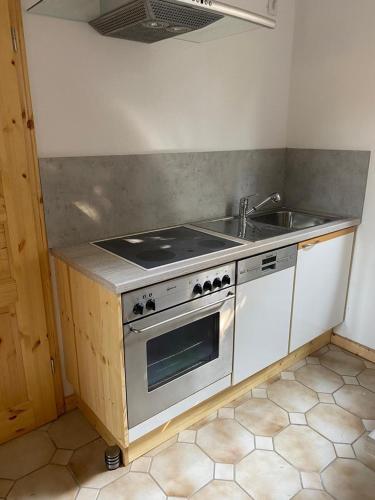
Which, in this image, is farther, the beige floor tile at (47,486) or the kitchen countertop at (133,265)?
the beige floor tile at (47,486)

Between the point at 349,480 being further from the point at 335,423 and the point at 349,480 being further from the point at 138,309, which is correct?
the point at 138,309

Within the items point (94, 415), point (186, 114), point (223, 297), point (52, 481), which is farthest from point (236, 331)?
point (186, 114)

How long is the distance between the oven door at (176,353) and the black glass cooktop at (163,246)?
21 centimetres

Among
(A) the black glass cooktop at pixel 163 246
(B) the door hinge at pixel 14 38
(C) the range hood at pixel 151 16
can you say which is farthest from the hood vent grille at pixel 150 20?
(A) the black glass cooktop at pixel 163 246

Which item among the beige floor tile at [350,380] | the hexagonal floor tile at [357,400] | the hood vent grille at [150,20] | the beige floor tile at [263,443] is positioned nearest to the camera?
the hood vent grille at [150,20]

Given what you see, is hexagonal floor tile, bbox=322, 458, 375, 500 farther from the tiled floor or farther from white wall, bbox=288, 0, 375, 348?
white wall, bbox=288, 0, 375, 348

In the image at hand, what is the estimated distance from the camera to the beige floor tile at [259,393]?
7.08 feet

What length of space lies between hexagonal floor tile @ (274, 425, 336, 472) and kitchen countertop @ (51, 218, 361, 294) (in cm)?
93

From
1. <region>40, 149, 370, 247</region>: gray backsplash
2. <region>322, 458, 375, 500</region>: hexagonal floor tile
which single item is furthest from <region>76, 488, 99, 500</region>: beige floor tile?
<region>40, 149, 370, 247</region>: gray backsplash

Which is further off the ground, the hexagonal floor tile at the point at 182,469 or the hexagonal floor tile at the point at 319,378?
the hexagonal floor tile at the point at 319,378

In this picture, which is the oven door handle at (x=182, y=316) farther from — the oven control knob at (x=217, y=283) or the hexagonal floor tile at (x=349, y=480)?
the hexagonal floor tile at (x=349, y=480)

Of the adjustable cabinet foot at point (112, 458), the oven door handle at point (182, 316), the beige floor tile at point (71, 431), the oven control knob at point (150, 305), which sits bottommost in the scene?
the beige floor tile at point (71, 431)

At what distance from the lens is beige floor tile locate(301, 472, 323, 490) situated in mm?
1599

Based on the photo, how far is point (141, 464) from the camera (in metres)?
1.71
